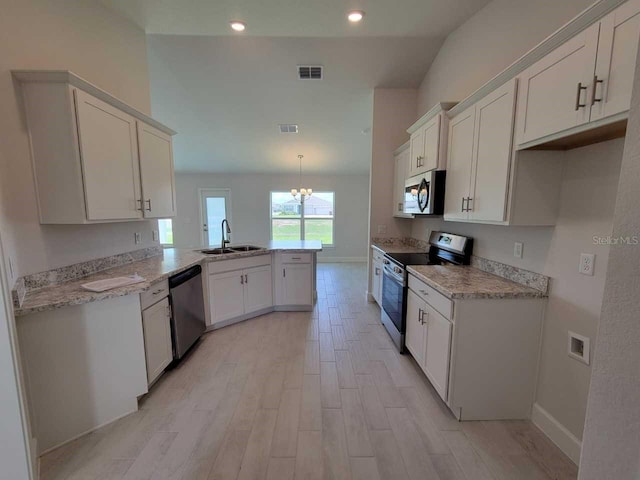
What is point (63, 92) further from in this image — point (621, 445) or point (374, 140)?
point (374, 140)

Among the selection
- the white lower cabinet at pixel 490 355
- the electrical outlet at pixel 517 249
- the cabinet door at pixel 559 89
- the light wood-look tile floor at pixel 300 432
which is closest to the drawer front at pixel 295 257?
the light wood-look tile floor at pixel 300 432

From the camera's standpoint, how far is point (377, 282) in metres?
3.78

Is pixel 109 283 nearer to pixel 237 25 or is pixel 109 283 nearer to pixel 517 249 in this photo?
pixel 237 25

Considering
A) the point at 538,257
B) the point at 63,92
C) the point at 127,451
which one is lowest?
the point at 127,451

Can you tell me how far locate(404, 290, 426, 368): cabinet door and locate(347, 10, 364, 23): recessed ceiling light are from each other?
2724 millimetres

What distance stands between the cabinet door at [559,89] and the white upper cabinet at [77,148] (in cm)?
290

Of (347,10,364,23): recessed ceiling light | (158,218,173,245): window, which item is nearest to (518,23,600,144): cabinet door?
(347,10,364,23): recessed ceiling light

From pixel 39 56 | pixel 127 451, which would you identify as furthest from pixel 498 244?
pixel 39 56

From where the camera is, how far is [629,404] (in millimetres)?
601

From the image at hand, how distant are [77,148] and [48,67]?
69cm

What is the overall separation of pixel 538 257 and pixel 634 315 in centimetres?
142

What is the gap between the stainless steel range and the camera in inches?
102

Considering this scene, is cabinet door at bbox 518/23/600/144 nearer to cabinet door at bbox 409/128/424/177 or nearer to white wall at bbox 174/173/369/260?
cabinet door at bbox 409/128/424/177

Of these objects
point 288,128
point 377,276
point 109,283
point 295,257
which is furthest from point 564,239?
point 288,128
